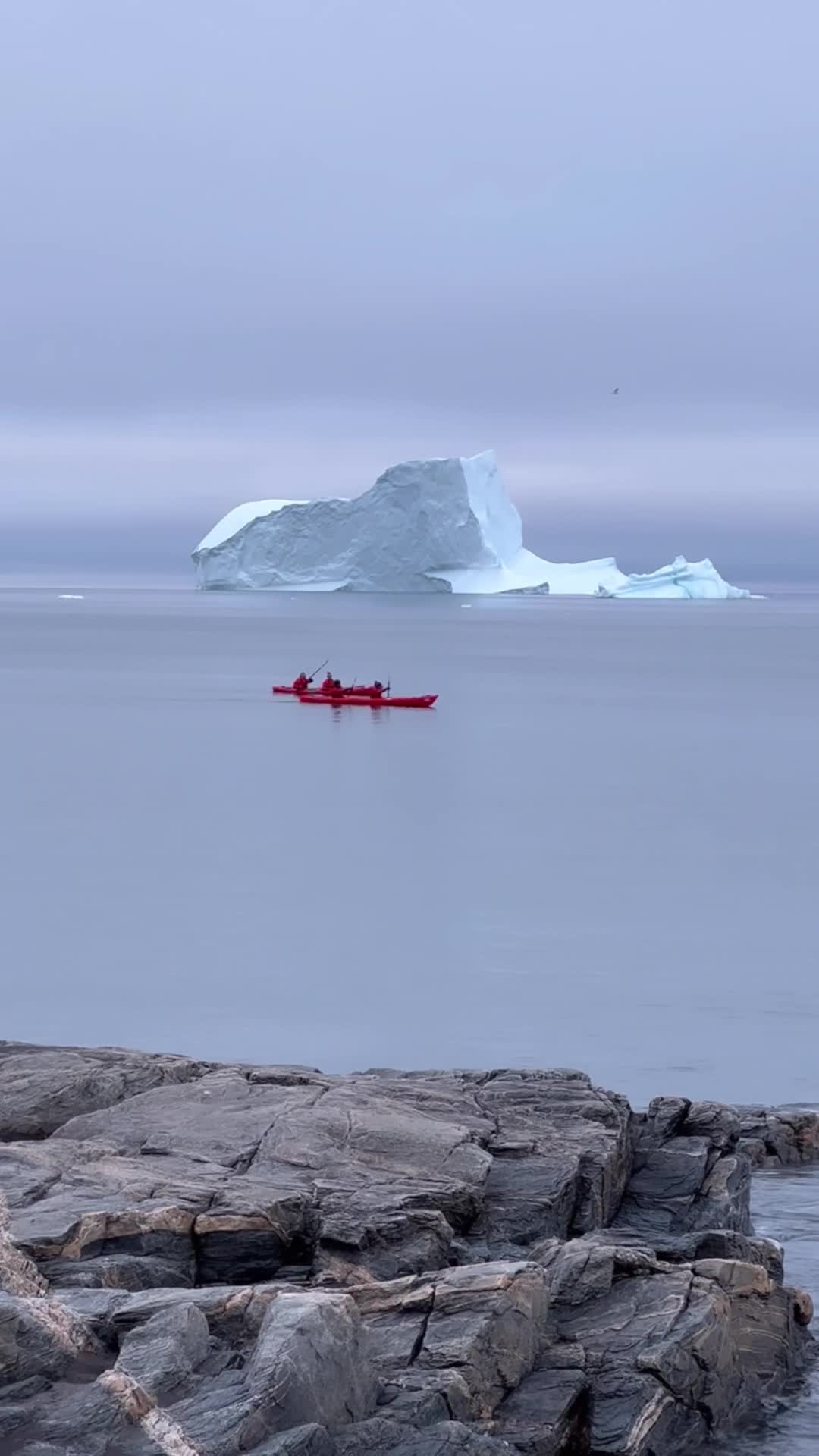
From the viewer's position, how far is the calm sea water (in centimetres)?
1203

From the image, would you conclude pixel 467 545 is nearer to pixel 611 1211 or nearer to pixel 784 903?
pixel 784 903

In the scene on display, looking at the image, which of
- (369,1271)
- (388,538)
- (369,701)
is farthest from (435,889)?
(388,538)

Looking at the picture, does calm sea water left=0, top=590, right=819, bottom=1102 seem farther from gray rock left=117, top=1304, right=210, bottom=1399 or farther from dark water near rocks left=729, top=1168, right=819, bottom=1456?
gray rock left=117, top=1304, right=210, bottom=1399

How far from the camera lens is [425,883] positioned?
17734mm

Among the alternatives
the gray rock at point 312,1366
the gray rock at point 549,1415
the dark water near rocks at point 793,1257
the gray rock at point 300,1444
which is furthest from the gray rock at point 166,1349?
the dark water near rocks at point 793,1257

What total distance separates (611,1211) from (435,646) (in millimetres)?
64851

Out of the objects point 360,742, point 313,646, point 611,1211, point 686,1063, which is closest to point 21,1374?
point 611,1211

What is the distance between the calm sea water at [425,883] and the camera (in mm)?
12031

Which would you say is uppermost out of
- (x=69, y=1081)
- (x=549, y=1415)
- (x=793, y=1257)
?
(x=69, y=1081)

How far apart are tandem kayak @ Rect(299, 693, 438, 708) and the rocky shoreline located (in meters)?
30.7

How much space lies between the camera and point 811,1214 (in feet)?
27.7

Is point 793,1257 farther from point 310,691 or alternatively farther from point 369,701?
point 310,691

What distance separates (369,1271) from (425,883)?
1136 cm

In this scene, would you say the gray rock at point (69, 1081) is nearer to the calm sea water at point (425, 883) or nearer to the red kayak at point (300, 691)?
the calm sea water at point (425, 883)
